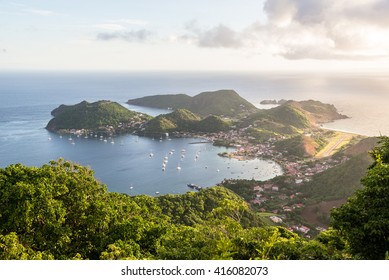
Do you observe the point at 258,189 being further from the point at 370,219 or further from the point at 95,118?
the point at 95,118

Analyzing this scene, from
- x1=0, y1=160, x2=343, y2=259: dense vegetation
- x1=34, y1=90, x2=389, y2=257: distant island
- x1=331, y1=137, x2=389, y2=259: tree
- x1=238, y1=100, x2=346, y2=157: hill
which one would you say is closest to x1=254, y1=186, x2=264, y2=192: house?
x1=34, y1=90, x2=389, y2=257: distant island

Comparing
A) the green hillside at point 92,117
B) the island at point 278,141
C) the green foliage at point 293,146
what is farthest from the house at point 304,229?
the green hillside at point 92,117

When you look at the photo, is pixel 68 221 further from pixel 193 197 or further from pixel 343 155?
pixel 343 155

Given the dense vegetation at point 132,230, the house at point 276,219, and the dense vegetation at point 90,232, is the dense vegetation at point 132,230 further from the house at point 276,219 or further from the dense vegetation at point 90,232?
the house at point 276,219

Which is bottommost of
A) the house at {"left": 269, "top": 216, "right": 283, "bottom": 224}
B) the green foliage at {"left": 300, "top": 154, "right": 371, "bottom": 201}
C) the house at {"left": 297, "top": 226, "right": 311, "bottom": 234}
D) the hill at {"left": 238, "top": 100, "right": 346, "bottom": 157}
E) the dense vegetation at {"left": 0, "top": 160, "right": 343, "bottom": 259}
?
the house at {"left": 297, "top": 226, "right": 311, "bottom": 234}

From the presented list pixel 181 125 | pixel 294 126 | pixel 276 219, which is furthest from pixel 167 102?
pixel 276 219

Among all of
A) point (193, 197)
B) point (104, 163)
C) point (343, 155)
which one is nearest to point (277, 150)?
point (343, 155)

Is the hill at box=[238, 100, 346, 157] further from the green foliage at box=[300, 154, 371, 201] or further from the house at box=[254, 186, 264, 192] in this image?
the house at box=[254, 186, 264, 192]
